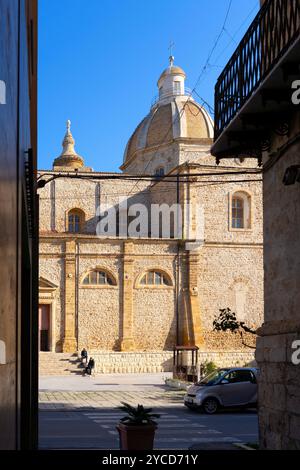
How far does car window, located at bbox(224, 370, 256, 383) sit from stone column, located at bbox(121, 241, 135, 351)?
21.5m

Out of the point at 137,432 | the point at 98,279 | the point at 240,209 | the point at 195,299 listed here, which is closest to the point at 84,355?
the point at 98,279

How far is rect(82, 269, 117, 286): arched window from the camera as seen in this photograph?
4494cm

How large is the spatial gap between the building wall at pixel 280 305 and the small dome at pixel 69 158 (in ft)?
161

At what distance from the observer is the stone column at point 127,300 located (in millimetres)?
44250

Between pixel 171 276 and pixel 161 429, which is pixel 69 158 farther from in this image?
pixel 161 429

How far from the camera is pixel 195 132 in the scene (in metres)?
52.9

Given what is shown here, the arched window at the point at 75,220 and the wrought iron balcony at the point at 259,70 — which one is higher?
the arched window at the point at 75,220

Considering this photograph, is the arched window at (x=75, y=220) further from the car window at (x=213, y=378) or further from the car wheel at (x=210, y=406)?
the car wheel at (x=210, y=406)

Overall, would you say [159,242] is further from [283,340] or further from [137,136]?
[283,340]

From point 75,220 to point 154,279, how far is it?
381 inches

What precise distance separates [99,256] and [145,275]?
128 inches

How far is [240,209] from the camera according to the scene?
49594mm

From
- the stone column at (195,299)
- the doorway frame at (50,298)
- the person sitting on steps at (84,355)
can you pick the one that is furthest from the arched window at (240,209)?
the person sitting on steps at (84,355)
